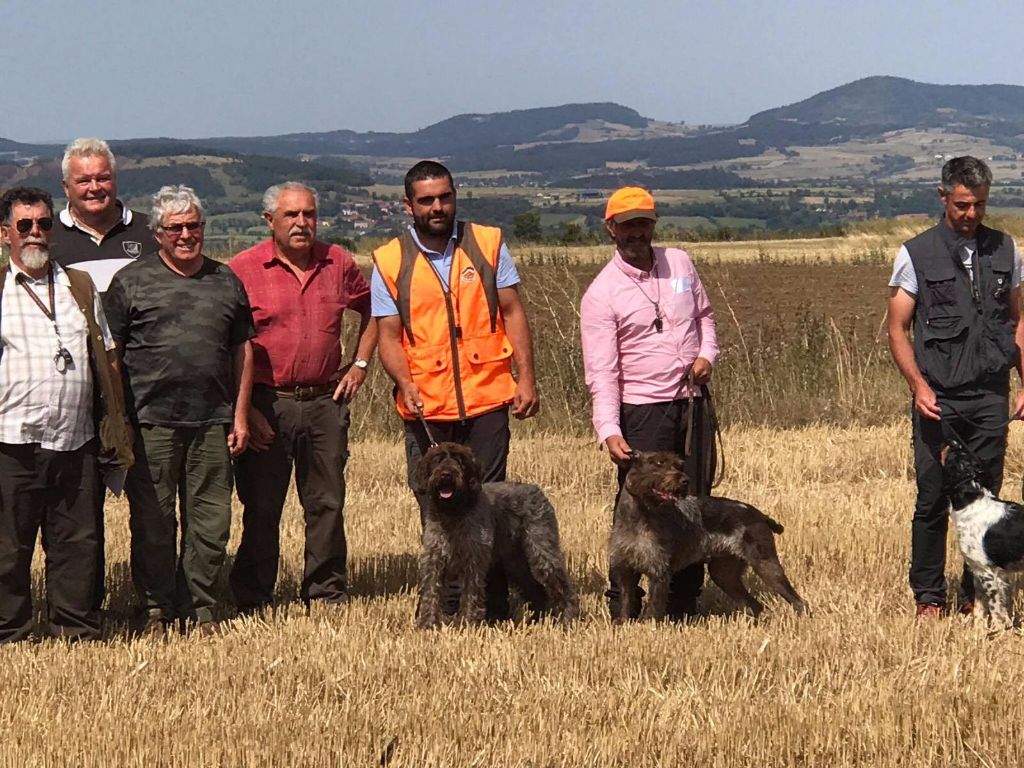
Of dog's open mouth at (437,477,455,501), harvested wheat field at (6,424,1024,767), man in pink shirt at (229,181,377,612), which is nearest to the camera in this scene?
harvested wheat field at (6,424,1024,767)

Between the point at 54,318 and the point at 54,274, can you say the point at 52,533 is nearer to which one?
the point at 54,318

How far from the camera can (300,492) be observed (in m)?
8.61

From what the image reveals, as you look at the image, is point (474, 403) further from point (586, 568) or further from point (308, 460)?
point (586, 568)

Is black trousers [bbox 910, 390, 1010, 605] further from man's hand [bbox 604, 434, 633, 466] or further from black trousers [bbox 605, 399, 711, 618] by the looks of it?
man's hand [bbox 604, 434, 633, 466]

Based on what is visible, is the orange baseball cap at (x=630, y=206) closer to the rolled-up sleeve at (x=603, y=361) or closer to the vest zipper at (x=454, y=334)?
the rolled-up sleeve at (x=603, y=361)

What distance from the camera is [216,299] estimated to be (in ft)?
25.5

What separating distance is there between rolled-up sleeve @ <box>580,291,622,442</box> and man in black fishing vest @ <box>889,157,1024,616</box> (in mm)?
1503

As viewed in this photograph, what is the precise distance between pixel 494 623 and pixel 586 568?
174 centimetres

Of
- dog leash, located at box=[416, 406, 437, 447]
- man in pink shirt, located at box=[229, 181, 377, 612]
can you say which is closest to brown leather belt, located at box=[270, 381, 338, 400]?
man in pink shirt, located at box=[229, 181, 377, 612]

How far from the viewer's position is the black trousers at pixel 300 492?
8.32 metres

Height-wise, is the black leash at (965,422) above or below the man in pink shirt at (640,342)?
below

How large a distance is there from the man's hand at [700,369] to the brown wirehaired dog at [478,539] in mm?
1132

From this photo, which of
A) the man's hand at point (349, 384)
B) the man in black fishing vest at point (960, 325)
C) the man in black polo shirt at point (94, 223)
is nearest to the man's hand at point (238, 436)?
the man's hand at point (349, 384)

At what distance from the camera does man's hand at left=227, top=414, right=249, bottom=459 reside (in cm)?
791
